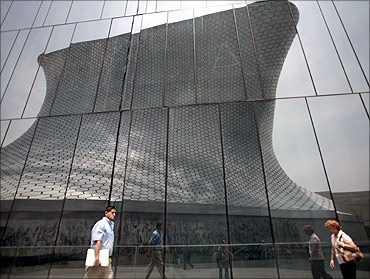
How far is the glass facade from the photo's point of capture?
14.5ft

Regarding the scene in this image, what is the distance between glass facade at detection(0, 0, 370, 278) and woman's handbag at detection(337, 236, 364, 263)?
2.95 ft

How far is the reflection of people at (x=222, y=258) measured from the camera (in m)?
3.66

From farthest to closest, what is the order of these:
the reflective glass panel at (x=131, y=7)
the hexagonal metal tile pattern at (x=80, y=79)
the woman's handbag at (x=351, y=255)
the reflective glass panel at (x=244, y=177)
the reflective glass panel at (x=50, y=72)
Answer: the reflective glass panel at (x=131, y=7) → the reflective glass panel at (x=50, y=72) → the hexagonal metal tile pattern at (x=80, y=79) → the reflective glass panel at (x=244, y=177) → the woman's handbag at (x=351, y=255)

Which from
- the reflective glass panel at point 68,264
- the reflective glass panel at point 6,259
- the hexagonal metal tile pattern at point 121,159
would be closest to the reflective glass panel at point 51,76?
the hexagonal metal tile pattern at point 121,159

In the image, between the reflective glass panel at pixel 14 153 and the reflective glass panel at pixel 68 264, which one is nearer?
the reflective glass panel at pixel 68 264

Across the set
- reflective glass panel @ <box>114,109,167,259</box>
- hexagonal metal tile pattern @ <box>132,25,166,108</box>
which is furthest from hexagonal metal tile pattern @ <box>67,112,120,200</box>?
hexagonal metal tile pattern @ <box>132,25,166,108</box>

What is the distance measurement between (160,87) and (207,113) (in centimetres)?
166

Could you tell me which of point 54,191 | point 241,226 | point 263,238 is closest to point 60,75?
point 54,191

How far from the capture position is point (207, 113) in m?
6.05

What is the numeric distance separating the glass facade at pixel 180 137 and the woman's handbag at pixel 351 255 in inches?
35.4

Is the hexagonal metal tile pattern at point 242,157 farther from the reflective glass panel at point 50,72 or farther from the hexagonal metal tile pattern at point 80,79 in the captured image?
the reflective glass panel at point 50,72

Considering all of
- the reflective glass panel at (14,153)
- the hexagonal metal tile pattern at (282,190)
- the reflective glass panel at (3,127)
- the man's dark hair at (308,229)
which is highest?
the reflective glass panel at (3,127)

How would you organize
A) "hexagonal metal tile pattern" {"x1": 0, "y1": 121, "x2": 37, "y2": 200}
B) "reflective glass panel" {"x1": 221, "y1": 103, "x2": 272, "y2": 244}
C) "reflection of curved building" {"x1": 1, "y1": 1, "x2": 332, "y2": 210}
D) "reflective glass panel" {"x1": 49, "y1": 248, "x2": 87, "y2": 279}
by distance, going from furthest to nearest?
"hexagonal metal tile pattern" {"x1": 0, "y1": 121, "x2": 37, "y2": 200}
"reflection of curved building" {"x1": 1, "y1": 1, "x2": 332, "y2": 210}
"reflective glass panel" {"x1": 221, "y1": 103, "x2": 272, "y2": 244}
"reflective glass panel" {"x1": 49, "y1": 248, "x2": 87, "y2": 279}

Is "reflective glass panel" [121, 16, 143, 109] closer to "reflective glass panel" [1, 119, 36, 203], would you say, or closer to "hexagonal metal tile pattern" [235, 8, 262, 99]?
"reflective glass panel" [1, 119, 36, 203]
